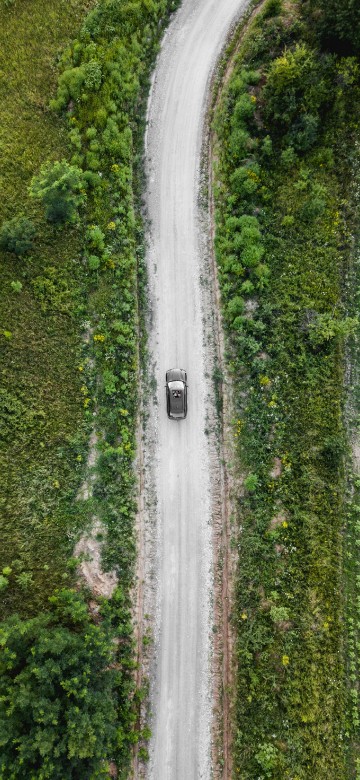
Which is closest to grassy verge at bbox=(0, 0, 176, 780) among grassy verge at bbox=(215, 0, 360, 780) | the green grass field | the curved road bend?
the green grass field

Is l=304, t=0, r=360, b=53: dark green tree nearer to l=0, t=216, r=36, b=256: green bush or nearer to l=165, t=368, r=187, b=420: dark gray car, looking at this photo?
l=0, t=216, r=36, b=256: green bush

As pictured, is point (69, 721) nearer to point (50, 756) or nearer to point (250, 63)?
point (50, 756)

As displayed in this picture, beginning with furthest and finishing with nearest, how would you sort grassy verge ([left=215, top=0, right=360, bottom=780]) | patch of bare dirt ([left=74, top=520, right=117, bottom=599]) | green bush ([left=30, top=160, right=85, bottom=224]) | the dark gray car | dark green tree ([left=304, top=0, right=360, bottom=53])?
the dark gray car → patch of bare dirt ([left=74, top=520, right=117, bottom=599]) → green bush ([left=30, top=160, right=85, bottom=224]) → grassy verge ([left=215, top=0, right=360, bottom=780]) → dark green tree ([left=304, top=0, right=360, bottom=53])

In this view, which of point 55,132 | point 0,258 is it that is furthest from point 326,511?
point 55,132

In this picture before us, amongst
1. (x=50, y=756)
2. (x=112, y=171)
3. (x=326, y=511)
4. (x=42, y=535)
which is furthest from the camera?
(x=112, y=171)

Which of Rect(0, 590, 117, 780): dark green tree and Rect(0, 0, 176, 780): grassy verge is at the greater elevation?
Rect(0, 0, 176, 780): grassy verge

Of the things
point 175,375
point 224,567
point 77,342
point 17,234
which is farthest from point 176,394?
point 17,234

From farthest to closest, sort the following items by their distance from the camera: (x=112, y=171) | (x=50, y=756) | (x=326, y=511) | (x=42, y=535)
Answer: (x=112, y=171)
(x=326, y=511)
(x=42, y=535)
(x=50, y=756)
